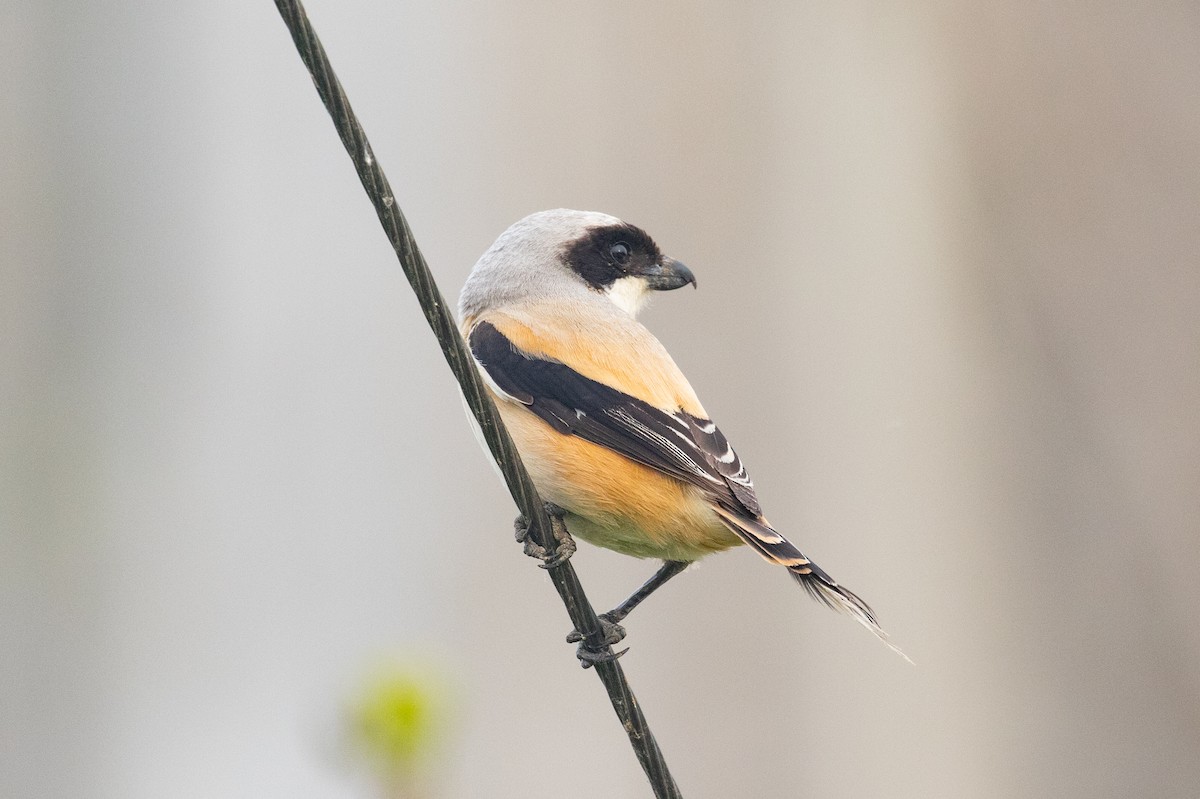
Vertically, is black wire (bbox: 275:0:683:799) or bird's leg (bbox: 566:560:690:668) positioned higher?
black wire (bbox: 275:0:683:799)

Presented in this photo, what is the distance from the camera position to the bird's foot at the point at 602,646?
117 inches

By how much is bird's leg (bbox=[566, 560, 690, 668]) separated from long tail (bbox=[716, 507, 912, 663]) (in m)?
0.41

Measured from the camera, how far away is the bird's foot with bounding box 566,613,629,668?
2965 mm

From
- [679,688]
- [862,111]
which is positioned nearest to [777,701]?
[679,688]

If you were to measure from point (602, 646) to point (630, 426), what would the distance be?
60 centimetres

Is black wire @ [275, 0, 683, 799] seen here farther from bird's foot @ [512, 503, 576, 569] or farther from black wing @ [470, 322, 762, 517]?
black wing @ [470, 322, 762, 517]

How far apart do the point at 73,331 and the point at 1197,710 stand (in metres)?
8.26

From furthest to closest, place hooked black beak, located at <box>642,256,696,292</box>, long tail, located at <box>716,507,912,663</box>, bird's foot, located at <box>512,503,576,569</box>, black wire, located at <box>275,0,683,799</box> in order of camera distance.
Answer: hooked black beak, located at <box>642,256,696,292</box>, long tail, located at <box>716,507,912,663</box>, bird's foot, located at <box>512,503,576,569</box>, black wire, located at <box>275,0,683,799</box>

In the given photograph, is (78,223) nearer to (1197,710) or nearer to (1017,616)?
(1017,616)

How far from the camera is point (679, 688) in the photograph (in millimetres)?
8102

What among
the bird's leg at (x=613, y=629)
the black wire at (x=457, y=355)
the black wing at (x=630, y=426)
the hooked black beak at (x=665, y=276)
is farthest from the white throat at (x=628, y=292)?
the black wire at (x=457, y=355)

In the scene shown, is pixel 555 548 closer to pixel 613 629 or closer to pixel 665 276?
pixel 613 629

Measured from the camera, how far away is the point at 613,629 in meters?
3.23

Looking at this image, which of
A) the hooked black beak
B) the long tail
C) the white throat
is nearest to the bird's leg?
the long tail
